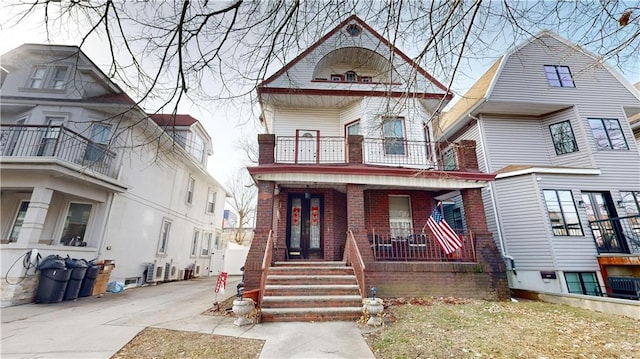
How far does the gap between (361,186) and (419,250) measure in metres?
2.84

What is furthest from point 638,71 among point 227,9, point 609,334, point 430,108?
point 430,108

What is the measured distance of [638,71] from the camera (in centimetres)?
314

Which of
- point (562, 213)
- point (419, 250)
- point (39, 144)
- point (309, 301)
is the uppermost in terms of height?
point (39, 144)

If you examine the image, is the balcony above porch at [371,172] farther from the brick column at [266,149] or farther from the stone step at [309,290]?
the stone step at [309,290]

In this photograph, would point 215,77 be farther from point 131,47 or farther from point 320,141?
point 320,141

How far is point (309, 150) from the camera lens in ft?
32.6

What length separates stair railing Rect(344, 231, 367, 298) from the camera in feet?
19.8

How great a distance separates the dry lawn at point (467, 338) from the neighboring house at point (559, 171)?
14.5 feet

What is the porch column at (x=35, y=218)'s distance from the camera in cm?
716

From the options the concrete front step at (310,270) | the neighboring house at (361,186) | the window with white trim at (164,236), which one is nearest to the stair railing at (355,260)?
the neighboring house at (361,186)

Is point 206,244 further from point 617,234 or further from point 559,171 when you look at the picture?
point 617,234

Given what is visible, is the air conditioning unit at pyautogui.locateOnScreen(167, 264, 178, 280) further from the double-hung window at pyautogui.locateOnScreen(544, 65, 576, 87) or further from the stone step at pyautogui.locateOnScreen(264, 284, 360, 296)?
the double-hung window at pyautogui.locateOnScreen(544, 65, 576, 87)

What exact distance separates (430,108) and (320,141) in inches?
188

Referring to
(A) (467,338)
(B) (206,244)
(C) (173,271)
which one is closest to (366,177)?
(A) (467,338)
